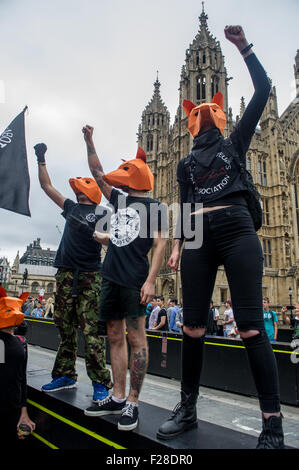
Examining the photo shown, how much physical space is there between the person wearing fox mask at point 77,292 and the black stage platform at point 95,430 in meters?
0.23

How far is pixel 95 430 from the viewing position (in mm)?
2271

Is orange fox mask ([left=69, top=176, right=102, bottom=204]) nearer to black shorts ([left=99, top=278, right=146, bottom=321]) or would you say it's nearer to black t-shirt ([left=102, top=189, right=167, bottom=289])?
black t-shirt ([left=102, top=189, right=167, bottom=289])

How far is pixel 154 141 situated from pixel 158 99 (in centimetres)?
709

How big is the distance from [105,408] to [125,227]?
1.40 m

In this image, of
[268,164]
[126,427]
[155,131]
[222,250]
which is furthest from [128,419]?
[155,131]

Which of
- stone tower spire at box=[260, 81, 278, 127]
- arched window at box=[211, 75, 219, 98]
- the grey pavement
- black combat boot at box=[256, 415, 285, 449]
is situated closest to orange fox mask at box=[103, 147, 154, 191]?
black combat boot at box=[256, 415, 285, 449]

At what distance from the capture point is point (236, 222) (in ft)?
6.78

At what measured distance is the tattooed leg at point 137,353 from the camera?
2.36 metres

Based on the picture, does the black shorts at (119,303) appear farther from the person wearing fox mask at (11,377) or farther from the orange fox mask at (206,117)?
the orange fox mask at (206,117)

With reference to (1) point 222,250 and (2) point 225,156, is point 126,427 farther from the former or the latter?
(2) point 225,156

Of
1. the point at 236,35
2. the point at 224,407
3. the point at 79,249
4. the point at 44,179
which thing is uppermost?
the point at 236,35

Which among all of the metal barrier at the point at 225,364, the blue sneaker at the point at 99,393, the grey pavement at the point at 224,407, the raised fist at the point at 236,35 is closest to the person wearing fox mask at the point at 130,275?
the blue sneaker at the point at 99,393
